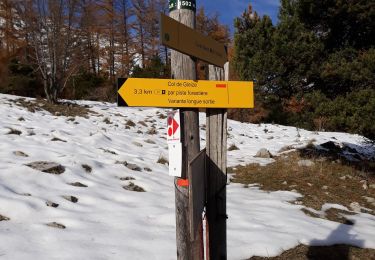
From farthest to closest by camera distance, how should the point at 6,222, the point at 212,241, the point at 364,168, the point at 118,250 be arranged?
the point at 364,168 < the point at 6,222 < the point at 118,250 < the point at 212,241

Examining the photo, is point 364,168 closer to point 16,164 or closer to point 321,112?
point 321,112

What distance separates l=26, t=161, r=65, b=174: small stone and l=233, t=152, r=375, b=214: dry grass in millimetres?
3623

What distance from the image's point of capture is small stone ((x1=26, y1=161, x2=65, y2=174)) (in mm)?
6266

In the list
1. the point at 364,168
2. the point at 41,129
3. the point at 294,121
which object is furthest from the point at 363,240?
the point at 294,121

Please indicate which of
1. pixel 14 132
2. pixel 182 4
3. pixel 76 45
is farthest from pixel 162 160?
pixel 76 45

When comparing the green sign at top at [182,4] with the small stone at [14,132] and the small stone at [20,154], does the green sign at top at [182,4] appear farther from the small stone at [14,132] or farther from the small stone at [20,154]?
the small stone at [14,132]

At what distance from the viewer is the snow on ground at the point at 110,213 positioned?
4098mm

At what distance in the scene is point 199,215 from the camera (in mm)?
2611

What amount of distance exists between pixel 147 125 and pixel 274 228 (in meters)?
9.36

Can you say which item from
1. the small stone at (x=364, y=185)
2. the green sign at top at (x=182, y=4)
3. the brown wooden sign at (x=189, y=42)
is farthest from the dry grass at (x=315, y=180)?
the green sign at top at (x=182, y=4)

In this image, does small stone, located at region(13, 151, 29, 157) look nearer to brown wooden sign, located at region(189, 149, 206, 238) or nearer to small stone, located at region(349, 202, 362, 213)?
brown wooden sign, located at region(189, 149, 206, 238)

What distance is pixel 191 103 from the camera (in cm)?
284

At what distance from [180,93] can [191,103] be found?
4.4 inches

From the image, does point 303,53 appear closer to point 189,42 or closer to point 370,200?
point 370,200
